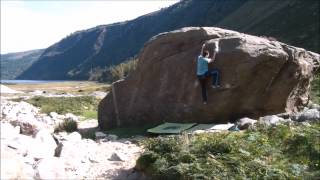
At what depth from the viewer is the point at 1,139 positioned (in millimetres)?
15039

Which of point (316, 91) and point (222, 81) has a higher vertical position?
point (222, 81)

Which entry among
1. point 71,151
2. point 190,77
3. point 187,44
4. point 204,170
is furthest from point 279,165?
point 187,44

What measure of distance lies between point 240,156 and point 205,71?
26.3ft

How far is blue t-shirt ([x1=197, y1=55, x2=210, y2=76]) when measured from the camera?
19.5 meters

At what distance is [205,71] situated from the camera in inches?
774

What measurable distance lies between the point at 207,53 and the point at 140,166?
730cm

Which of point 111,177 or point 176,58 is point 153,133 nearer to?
point 176,58

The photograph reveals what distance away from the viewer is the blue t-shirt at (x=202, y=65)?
19.5 meters

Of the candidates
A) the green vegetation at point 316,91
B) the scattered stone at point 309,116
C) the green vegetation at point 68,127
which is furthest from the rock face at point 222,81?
the scattered stone at point 309,116

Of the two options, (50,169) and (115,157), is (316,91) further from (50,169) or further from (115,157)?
(50,169)

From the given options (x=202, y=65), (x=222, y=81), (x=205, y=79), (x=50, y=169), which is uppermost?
(x=202, y=65)

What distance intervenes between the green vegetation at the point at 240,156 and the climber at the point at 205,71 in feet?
17.6

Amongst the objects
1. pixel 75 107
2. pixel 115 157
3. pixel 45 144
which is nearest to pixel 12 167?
pixel 45 144

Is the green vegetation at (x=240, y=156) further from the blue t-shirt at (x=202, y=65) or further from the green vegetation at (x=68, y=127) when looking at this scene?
the green vegetation at (x=68, y=127)
